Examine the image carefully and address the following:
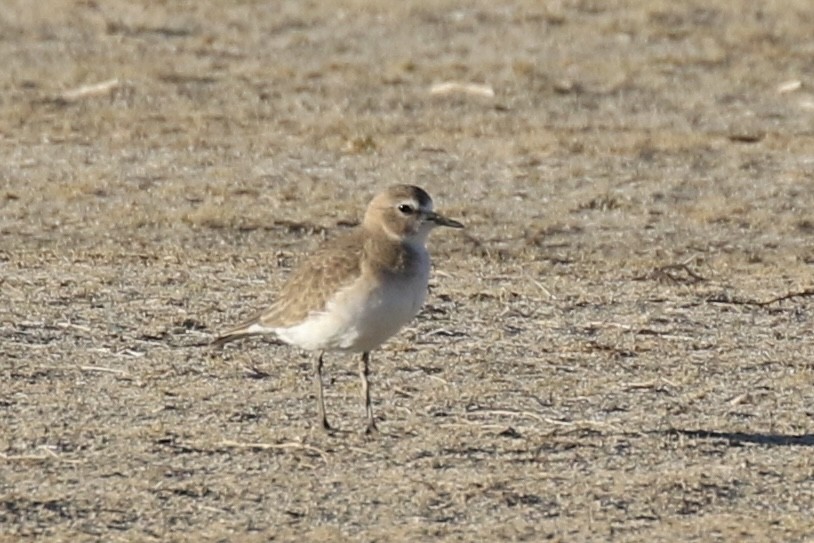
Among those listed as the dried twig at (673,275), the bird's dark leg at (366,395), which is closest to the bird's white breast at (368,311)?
the bird's dark leg at (366,395)

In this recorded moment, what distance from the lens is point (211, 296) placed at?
11328 mm

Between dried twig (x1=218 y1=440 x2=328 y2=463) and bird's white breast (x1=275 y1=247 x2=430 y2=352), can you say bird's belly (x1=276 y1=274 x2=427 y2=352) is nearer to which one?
bird's white breast (x1=275 y1=247 x2=430 y2=352)

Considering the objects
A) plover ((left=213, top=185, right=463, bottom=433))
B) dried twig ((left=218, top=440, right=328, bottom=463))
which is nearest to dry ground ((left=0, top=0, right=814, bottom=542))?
dried twig ((left=218, top=440, right=328, bottom=463))

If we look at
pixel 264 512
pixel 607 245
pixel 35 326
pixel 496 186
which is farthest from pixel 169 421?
pixel 496 186

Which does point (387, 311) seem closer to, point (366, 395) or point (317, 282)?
point (317, 282)

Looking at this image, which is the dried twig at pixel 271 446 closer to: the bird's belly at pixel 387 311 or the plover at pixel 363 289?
the plover at pixel 363 289

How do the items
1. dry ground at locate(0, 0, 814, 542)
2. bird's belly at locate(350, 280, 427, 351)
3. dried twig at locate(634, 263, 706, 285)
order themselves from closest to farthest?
dry ground at locate(0, 0, 814, 542) < bird's belly at locate(350, 280, 427, 351) < dried twig at locate(634, 263, 706, 285)

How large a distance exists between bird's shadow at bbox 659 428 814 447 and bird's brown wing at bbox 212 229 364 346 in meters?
1.49

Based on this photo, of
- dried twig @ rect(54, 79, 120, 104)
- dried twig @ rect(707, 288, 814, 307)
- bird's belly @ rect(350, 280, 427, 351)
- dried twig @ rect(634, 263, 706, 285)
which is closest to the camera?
bird's belly @ rect(350, 280, 427, 351)

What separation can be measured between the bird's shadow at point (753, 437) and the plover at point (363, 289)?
1.25m

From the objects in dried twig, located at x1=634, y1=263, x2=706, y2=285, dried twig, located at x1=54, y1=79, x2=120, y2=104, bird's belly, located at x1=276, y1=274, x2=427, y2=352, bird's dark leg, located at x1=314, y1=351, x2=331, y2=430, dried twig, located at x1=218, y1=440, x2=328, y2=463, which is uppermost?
dried twig, located at x1=54, y1=79, x2=120, y2=104

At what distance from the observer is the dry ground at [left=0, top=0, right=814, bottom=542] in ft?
25.2

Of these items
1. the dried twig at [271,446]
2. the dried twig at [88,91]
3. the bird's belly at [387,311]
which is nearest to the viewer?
the bird's belly at [387,311]

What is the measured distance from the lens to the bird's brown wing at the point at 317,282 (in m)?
8.23
